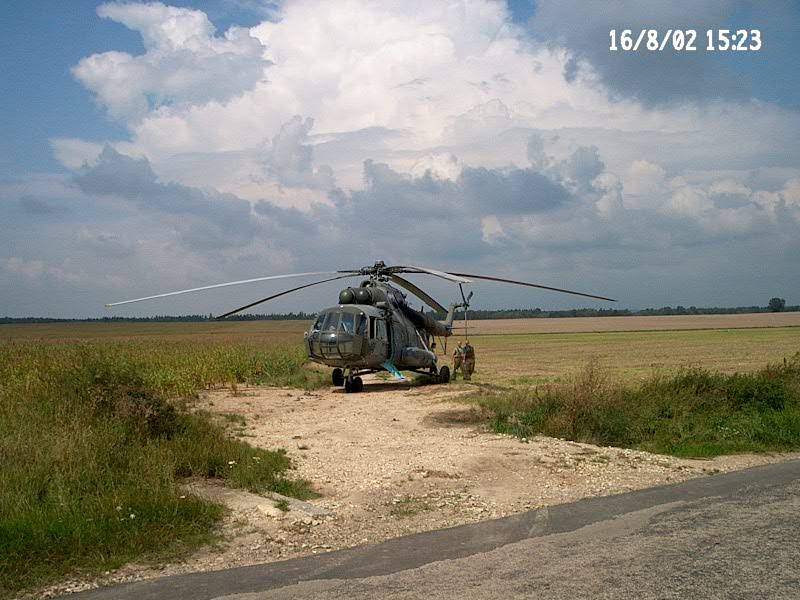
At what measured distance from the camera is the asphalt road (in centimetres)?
514

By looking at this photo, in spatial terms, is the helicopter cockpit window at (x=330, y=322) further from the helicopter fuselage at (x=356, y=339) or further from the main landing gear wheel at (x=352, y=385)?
the main landing gear wheel at (x=352, y=385)

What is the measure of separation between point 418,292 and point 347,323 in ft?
14.1

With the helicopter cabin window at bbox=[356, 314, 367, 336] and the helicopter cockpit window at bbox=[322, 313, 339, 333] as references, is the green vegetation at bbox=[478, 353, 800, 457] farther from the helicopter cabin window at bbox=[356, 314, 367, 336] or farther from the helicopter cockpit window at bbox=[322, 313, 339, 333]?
the helicopter cockpit window at bbox=[322, 313, 339, 333]

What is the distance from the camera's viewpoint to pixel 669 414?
1333 centimetres

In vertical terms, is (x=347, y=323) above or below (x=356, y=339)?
above

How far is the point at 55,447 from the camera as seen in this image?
25.2 feet

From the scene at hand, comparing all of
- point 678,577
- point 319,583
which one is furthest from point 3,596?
point 678,577

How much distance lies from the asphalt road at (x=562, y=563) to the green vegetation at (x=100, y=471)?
0.71m

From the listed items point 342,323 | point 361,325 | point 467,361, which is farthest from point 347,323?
point 467,361

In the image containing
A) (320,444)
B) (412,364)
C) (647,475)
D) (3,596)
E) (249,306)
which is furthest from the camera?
(412,364)

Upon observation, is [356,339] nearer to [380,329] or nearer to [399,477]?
[380,329]

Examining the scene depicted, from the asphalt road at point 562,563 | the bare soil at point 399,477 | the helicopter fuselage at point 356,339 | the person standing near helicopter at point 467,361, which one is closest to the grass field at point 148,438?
the bare soil at point 399,477

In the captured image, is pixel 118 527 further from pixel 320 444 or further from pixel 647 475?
pixel 647 475

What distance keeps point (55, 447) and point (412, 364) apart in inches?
582
